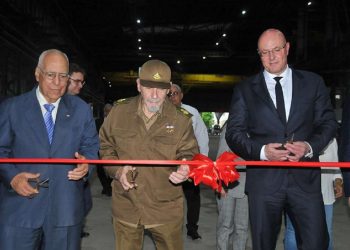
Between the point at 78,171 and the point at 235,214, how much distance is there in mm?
2115

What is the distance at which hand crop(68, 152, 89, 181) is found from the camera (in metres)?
2.70

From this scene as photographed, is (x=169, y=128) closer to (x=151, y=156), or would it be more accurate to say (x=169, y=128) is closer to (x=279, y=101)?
(x=151, y=156)

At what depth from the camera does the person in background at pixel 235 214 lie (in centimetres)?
421

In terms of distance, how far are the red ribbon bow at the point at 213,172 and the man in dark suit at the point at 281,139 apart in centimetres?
15

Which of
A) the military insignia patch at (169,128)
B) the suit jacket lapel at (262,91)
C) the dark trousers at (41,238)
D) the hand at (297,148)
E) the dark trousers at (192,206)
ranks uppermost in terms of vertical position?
the suit jacket lapel at (262,91)

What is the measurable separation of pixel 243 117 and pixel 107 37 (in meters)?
17.2

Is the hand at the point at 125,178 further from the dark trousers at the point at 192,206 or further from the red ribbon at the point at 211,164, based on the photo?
the dark trousers at the point at 192,206

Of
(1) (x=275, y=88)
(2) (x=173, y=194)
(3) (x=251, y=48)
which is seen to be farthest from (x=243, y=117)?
(3) (x=251, y=48)

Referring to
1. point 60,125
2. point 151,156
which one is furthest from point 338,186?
point 60,125

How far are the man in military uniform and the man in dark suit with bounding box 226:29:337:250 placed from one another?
446 millimetres

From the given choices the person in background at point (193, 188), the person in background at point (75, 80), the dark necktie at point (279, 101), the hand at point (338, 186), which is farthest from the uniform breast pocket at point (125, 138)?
the person in background at point (193, 188)

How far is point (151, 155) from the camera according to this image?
297 cm

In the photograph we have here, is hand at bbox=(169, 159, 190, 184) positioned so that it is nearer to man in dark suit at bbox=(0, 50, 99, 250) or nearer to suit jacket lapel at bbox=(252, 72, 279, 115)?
man in dark suit at bbox=(0, 50, 99, 250)

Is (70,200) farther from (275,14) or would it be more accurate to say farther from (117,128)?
(275,14)
